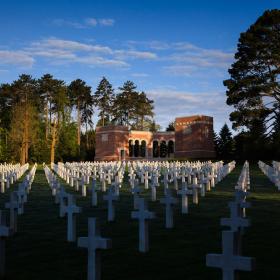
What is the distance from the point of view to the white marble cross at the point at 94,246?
4441mm

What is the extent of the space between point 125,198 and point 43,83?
54146 mm

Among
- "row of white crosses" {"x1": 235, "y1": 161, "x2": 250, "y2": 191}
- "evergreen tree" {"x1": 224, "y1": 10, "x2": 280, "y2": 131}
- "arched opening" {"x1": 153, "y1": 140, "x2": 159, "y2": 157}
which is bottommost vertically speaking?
"row of white crosses" {"x1": 235, "y1": 161, "x2": 250, "y2": 191}

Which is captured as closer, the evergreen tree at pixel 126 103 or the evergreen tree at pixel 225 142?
the evergreen tree at pixel 225 142

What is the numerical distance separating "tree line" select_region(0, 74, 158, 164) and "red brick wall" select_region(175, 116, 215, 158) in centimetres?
1595

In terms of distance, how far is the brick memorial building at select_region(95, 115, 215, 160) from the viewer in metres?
59.5

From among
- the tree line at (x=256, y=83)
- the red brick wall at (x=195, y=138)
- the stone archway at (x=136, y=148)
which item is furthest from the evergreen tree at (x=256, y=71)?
the stone archway at (x=136, y=148)

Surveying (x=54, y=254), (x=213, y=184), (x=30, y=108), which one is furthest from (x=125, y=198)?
(x=30, y=108)

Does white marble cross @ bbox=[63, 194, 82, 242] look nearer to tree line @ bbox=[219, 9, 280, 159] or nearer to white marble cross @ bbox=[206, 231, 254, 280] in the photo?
white marble cross @ bbox=[206, 231, 254, 280]

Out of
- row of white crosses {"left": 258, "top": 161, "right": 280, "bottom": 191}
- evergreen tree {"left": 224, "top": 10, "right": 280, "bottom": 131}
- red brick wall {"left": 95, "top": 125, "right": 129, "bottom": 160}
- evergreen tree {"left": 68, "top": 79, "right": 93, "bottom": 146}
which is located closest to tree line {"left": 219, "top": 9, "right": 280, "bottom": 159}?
evergreen tree {"left": 224, "top": 10, "right": 280, "bottom": 131}

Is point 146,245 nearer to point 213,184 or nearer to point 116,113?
point 213,184

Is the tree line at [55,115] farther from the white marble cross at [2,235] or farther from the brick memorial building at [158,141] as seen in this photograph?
the white marble cross at [2,235]

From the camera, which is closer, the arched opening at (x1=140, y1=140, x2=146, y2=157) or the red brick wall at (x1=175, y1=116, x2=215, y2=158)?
the red brick wall at (x1=175, y1=116, x2=215, y2=158)

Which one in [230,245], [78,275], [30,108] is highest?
[30,108]

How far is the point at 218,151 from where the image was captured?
61.8 metres
